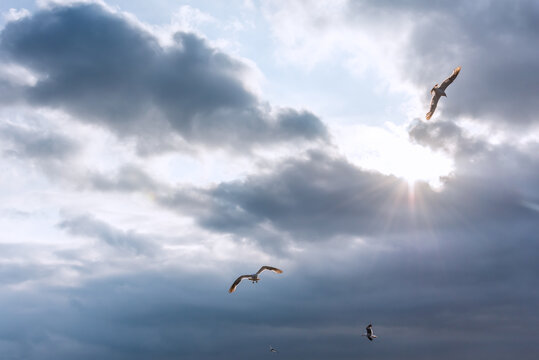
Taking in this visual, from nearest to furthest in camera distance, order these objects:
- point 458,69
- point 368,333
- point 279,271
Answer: point 458,69, point 279,271, point 368,333

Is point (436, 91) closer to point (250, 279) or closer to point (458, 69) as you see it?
point (458, 69)

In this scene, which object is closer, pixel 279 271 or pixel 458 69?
pixel 458 69

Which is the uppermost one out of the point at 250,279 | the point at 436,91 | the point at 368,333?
the point at 436,91

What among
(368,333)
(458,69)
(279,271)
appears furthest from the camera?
(368,333)

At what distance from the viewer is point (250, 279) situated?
110312 millimetres

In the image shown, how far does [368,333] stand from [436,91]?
63.5m

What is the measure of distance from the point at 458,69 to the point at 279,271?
54.1 metres

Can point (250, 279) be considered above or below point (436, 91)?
below

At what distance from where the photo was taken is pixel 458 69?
86062 millimetres

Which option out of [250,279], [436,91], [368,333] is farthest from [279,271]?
[436,91]

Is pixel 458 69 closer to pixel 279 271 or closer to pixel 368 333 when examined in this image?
pixel 279 271

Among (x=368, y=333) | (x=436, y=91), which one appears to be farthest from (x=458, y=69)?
(x=368, y=333)

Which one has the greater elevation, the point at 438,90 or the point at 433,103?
the point at 438,90

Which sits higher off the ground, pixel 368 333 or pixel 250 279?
pixel 250 279
